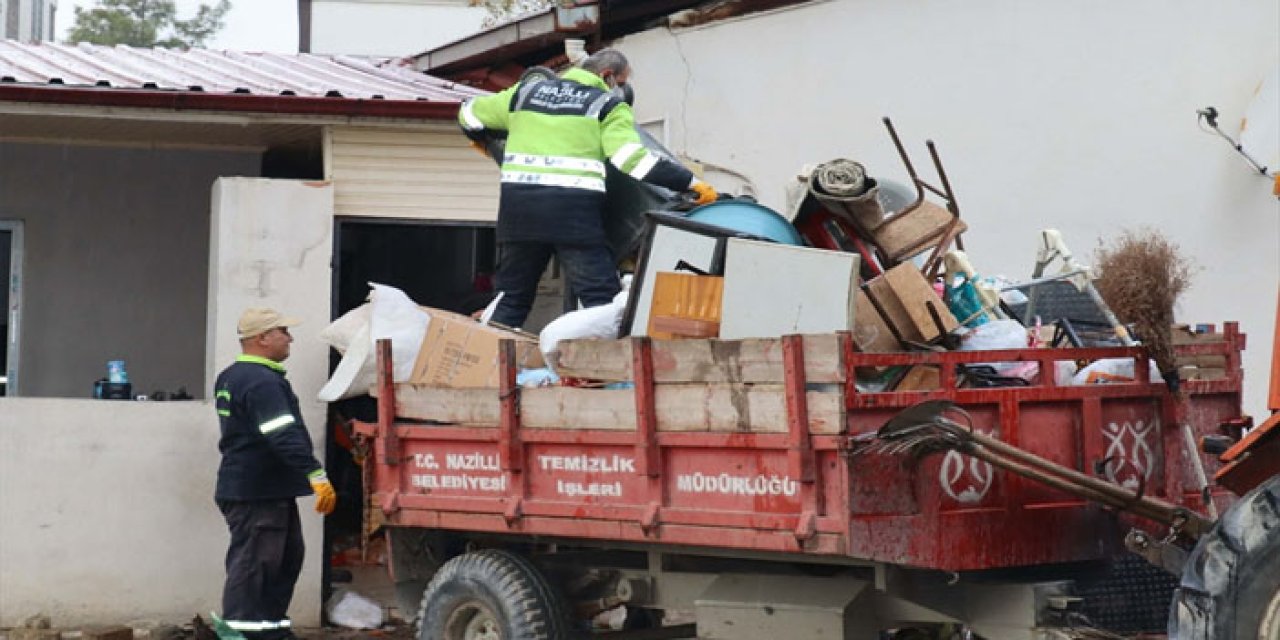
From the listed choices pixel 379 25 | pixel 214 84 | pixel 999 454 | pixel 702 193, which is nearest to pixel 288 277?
pixel 214 84

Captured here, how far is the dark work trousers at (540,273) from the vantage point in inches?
342

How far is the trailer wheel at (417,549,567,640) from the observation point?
7391 millimetres

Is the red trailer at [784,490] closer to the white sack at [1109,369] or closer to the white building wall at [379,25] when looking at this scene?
the white sack at [1109,369]

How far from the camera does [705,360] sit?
6461 millimetres

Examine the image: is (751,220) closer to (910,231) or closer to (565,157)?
(910,231)

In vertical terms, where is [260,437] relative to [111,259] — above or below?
below

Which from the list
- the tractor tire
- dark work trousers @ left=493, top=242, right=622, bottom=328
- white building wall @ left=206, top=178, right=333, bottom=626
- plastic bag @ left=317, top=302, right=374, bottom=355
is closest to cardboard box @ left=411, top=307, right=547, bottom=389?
dark work trousers @ left=493, top=242, right=622, bottom=328

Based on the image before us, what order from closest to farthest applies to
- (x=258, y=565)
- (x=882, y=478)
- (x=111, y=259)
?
(x=882, y=478), (x=258, y=565), (x=111, y=259)

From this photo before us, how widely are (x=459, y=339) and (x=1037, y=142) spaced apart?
4718 millimetres

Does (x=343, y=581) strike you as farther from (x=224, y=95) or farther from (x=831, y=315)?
(x=831, y=315)

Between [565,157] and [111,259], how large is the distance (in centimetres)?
548

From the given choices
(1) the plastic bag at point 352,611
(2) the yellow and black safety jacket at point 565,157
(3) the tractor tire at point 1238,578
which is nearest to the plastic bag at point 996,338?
(3) the tractor tire at point 1238,578

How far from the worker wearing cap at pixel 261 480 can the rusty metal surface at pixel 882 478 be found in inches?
67.5

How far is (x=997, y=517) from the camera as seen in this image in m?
6.25
